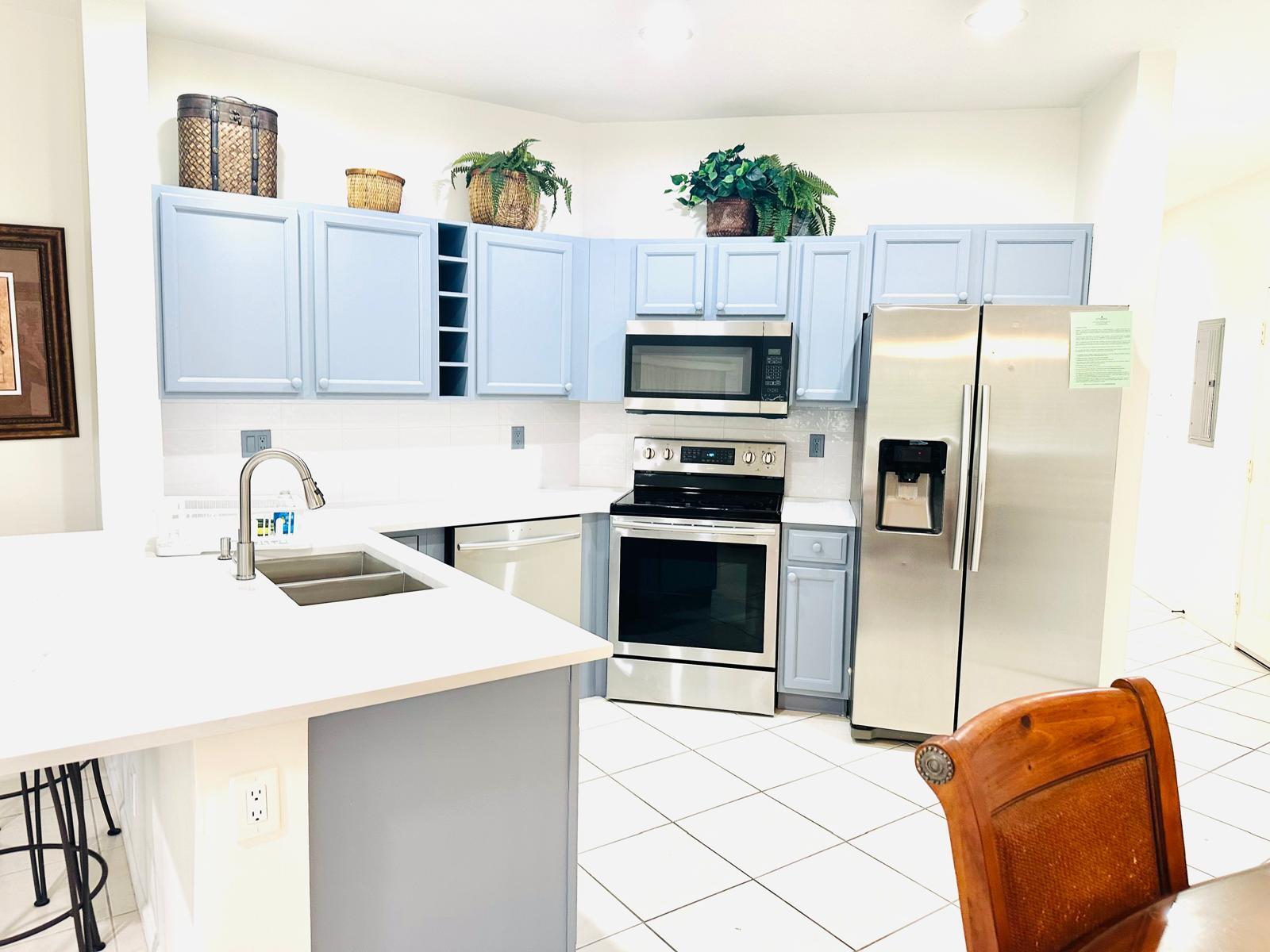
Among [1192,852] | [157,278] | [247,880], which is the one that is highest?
[157,278]

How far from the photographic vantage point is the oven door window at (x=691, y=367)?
3855 mm

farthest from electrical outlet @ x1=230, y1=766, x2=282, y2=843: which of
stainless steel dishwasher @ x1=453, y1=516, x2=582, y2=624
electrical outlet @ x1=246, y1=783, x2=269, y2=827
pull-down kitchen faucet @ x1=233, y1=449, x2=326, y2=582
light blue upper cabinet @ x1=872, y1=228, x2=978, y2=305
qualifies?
light blue upper cabinet @ x1=872, y1=228, x2=978, y2=305

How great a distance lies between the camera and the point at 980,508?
3.21 meters

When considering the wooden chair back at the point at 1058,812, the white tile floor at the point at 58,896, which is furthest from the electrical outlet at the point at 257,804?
the white tile floor at the point at 58,896

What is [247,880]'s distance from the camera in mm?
1424

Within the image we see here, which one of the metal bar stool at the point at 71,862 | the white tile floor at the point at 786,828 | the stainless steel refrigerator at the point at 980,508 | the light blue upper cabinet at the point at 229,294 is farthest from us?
the stainless steel refrigerator at the point at 980,508

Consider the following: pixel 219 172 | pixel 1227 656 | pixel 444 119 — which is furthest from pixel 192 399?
pixel 1227 656

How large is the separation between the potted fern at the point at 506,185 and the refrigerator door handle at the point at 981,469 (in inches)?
78.9

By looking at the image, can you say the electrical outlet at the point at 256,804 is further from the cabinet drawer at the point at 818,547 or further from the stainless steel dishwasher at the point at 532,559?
the cabinet drawer at the point at 818,547

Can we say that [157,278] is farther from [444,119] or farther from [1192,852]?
[1192,852]

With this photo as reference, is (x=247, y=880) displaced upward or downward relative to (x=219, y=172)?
downward

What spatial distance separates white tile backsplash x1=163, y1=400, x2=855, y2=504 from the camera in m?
3.47

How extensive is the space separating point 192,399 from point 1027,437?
10.0ft

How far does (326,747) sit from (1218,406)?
537cm
